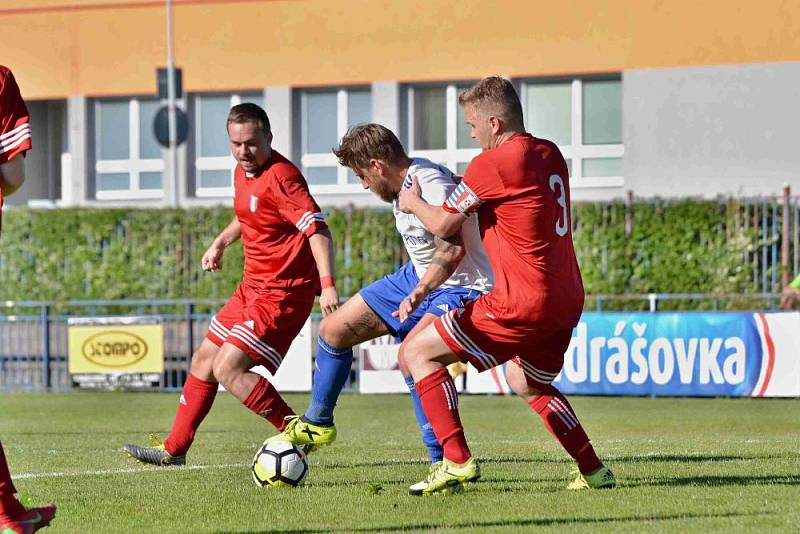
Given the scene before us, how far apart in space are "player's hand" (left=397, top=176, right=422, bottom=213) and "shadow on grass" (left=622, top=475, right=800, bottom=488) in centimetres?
199

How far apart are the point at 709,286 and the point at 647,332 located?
4.26 m

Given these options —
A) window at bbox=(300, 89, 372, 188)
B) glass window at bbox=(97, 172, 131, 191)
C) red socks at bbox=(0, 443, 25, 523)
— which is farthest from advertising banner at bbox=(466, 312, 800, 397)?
red socks at bbox=(0, 443, 25, 523)

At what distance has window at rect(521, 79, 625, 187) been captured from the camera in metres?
26.1

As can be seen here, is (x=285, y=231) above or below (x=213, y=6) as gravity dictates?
below

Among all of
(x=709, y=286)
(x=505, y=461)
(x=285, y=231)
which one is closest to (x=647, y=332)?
(x=709, y=286)

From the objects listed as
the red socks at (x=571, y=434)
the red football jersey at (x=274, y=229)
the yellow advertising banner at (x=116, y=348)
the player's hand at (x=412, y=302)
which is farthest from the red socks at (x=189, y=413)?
the yellow advertising banner at (x=116, y=348)

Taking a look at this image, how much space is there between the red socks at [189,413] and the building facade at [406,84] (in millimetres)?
15494

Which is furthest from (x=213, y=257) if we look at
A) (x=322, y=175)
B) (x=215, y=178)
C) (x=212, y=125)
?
(x=212, y=125)

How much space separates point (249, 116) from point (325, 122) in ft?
61.3

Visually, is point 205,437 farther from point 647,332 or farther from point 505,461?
point 647,332

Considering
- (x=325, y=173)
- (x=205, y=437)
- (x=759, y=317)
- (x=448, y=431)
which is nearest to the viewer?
(x=448, y=431)

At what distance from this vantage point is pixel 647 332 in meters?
18.0

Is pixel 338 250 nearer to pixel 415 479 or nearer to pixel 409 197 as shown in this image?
pixel 415 479

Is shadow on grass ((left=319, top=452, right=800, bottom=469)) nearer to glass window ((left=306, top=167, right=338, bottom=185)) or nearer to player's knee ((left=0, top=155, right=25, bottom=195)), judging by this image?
player's knee ((left=0, top=155, right=25, bottom=195))
